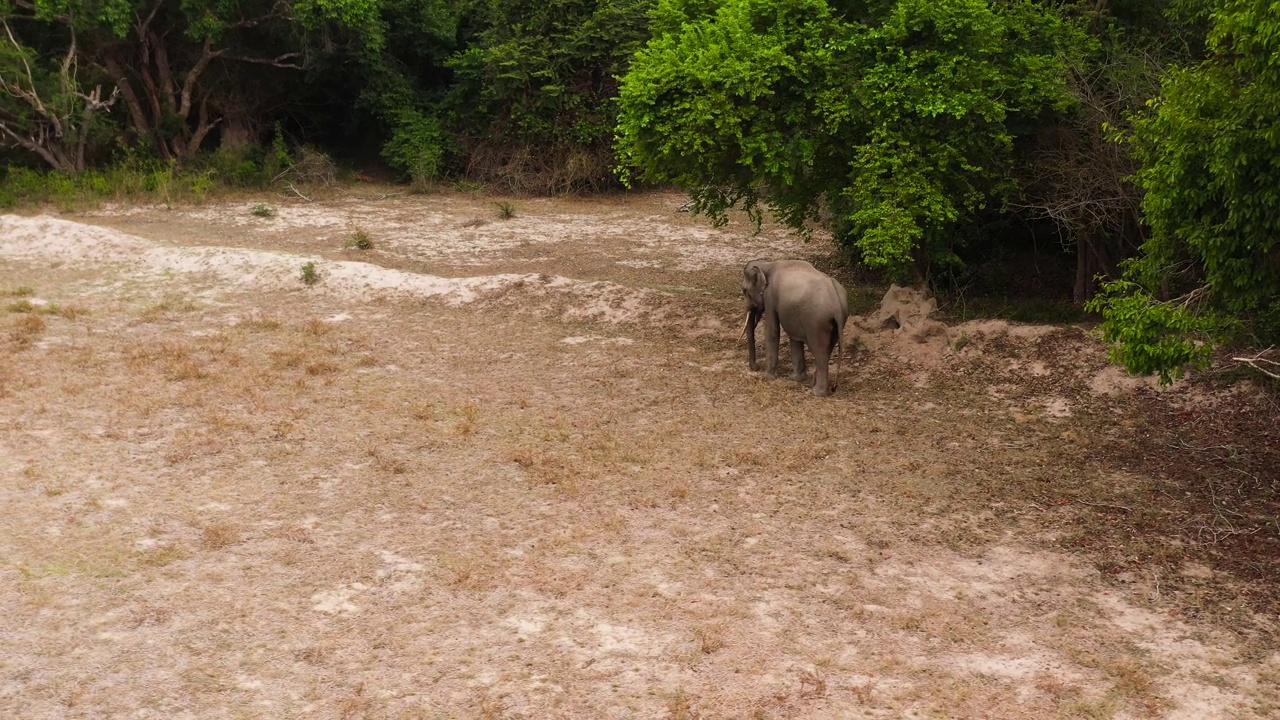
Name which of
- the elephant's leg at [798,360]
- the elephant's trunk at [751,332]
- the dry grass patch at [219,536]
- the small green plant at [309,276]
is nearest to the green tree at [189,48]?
the small green plant at [309,276]

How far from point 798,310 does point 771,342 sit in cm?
73

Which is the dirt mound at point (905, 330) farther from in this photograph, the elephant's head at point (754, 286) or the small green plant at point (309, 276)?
the small green plant at point (309, 276)

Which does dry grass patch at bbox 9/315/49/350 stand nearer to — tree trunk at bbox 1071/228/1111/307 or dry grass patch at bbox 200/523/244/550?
dry grass patch at bbox 200/523/244/550

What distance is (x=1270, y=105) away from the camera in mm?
6656

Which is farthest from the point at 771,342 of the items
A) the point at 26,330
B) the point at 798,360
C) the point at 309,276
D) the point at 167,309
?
the point at 26,330

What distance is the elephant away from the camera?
37.1ft

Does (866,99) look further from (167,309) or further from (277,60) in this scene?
(277,60)

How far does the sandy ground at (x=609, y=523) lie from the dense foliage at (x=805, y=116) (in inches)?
58.9

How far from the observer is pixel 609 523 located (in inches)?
324

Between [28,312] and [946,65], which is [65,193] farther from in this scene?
[946,65]

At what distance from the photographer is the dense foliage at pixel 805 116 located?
756cm

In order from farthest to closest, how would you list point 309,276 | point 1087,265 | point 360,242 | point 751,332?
point 360,242 → point 309,276 → point 1087,265 → point 751,332

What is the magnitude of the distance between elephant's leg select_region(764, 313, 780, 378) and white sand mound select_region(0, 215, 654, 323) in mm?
3086

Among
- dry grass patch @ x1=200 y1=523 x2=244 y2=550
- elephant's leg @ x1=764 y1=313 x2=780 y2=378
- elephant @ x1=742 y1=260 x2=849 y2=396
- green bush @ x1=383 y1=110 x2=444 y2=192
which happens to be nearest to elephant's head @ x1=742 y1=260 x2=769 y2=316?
elephant @ x1=742 y1=260 x2=849 y2=396
